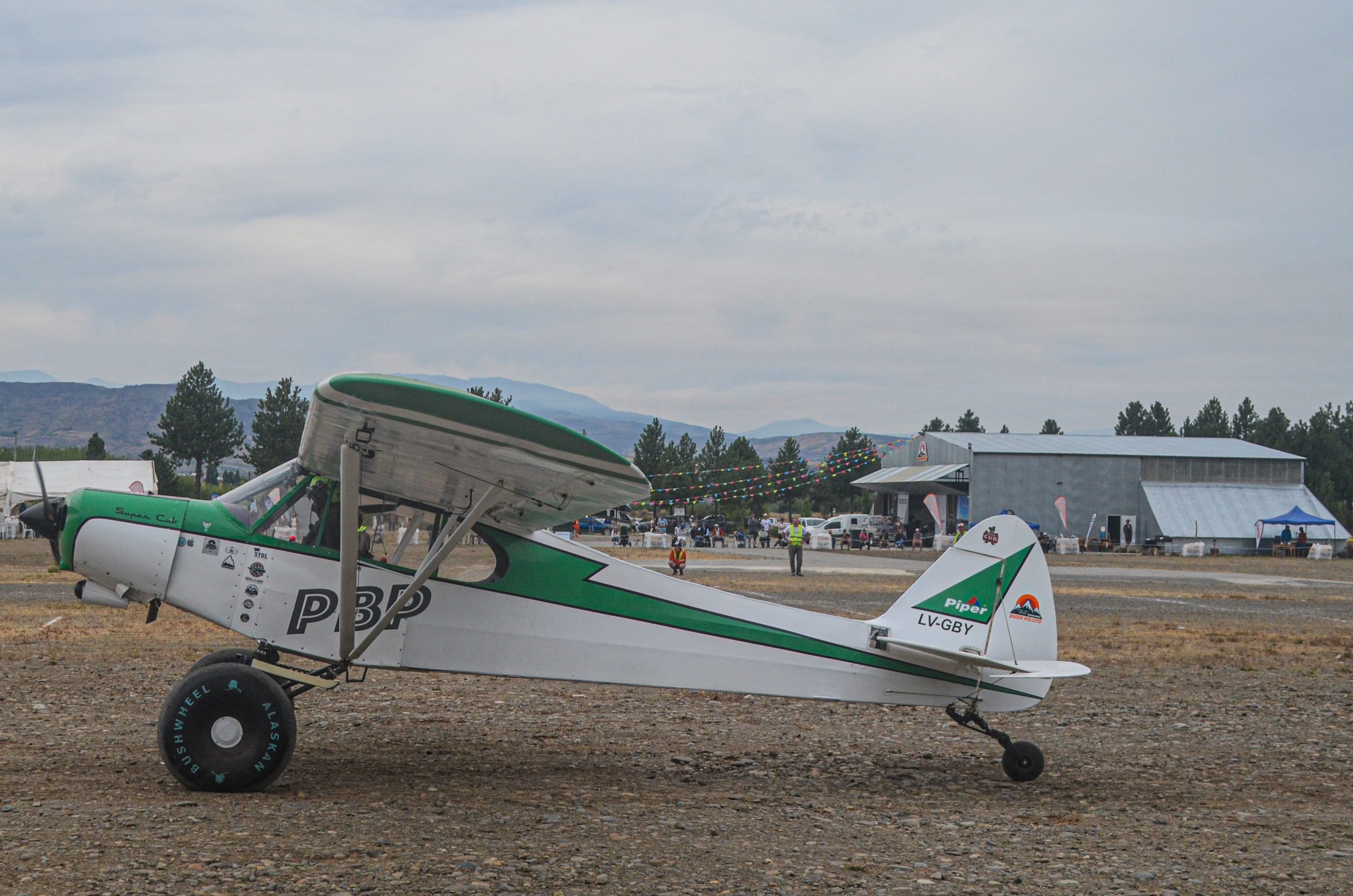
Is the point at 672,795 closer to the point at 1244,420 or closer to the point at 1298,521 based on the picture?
the point at 1298,521

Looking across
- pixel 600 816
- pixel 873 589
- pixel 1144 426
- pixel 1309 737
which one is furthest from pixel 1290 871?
pixel 1144 426

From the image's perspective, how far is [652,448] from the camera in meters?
Result: 109

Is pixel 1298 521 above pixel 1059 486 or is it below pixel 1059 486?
below

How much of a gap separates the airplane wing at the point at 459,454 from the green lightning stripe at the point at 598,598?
23cm

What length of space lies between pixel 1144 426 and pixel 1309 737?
13673 centimetres

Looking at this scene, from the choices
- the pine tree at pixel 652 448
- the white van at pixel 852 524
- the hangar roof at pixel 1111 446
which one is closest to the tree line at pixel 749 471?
the pine tree at pixel 652 448

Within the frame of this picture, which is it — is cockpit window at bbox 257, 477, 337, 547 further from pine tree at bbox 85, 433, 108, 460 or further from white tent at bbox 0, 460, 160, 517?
pine tree at bbox 85, 433, 108, 460

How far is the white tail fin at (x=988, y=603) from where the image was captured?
8.38 meters

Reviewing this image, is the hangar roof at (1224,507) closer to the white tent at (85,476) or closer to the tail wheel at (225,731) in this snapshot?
the white tent at (85,476)

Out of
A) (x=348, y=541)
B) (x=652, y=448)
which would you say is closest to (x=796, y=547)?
(x=348, y=541)

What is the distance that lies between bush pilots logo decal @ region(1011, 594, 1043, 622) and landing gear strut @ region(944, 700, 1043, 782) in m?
0.75

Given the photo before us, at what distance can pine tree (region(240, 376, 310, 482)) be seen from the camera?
2662 inches

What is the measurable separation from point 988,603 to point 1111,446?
72.3 m

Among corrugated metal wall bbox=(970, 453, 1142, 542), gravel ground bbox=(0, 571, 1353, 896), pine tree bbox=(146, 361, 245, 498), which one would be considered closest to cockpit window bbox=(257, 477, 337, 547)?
gravel ground bbox=(0, 571, 1353, 896)
